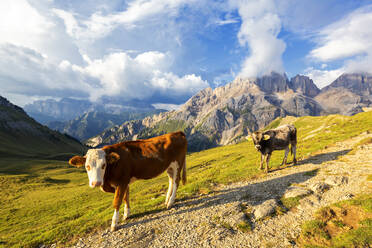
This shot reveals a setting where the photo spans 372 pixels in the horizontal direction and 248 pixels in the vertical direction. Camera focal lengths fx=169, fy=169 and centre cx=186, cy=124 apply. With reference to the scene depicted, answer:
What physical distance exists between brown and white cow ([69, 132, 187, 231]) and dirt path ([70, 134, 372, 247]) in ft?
3.83

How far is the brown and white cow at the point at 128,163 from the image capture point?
26.5 ft

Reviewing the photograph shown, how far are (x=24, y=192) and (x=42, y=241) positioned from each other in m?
47.3

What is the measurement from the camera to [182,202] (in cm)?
1189

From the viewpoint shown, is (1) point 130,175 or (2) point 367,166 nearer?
(1) point 130,175

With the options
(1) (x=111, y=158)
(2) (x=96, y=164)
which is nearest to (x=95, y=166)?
(2) (x=96, y=164)

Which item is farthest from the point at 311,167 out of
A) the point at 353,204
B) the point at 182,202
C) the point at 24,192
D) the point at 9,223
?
the point at 24,192

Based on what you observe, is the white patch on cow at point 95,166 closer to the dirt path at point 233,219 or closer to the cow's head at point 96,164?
the cow's head at point 96,164

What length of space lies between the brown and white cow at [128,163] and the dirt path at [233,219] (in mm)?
1169

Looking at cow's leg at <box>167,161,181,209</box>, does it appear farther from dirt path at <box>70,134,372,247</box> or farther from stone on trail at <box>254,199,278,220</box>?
stone on trail at <box>254,199,278,220</box>

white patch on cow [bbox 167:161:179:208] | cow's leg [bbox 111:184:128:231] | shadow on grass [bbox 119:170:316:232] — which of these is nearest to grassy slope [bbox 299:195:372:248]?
shadow on grass [bbox 119:170:316:232]

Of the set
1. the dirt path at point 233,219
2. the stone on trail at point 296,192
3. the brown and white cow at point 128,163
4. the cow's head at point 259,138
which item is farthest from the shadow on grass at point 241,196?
the cow's head at point 259,138

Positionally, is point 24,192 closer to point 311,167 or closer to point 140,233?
point 140,233

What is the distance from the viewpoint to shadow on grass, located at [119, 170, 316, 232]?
423 inches

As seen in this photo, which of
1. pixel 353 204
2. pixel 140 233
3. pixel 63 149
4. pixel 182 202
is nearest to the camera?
pixel 140 233
